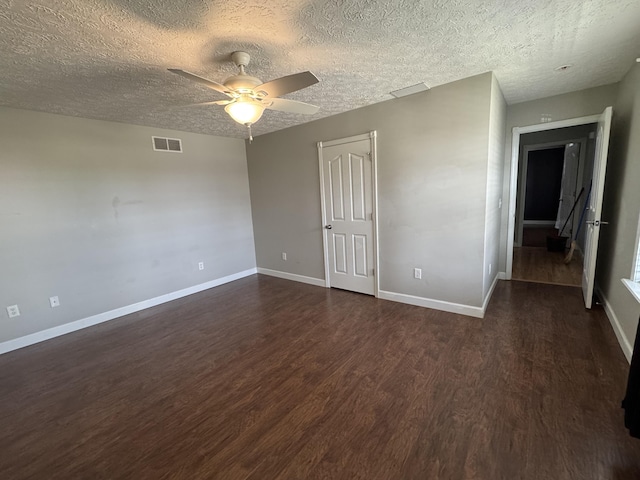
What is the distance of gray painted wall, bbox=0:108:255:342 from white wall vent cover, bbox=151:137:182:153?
0.07 meters

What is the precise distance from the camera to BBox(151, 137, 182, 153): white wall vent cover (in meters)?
3.80

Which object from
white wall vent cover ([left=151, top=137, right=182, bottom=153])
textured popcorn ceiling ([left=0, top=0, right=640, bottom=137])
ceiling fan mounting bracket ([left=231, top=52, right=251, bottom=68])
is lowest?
white wall vent cover ([left=151, top=137, right=182, bottom=153])

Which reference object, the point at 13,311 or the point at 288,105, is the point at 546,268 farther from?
the point at 13,311

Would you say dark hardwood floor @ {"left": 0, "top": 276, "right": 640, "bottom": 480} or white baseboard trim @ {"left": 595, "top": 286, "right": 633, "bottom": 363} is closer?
dark hardwood floor @ {"left": 0, "top": 276, "right": 640, "bottom": 480}

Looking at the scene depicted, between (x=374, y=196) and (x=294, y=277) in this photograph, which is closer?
(x=374, y=196)

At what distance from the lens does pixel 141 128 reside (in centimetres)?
365

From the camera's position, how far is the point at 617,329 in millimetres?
2486

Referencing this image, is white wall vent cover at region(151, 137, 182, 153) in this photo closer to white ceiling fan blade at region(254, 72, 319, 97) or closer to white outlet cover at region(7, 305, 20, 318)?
white outlet cover at region(7, 305, 20, 318)

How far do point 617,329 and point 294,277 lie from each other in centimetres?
376

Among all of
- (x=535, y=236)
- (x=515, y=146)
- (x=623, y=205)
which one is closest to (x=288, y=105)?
(x=623, y=205)

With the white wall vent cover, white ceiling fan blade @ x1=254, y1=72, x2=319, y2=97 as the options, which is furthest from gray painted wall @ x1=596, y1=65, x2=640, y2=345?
the white wall vent cover

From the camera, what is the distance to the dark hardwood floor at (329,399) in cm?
148

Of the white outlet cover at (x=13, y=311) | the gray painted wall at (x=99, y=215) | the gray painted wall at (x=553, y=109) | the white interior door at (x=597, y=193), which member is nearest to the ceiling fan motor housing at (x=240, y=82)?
the gray painted wall at (x=99, y=215)

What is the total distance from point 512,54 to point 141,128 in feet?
13.5
